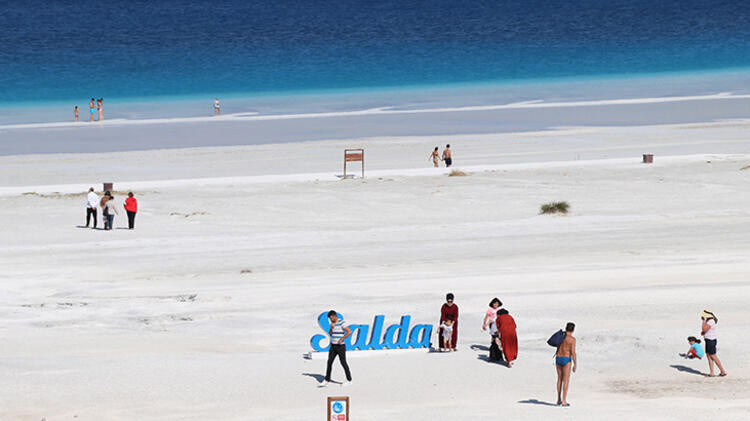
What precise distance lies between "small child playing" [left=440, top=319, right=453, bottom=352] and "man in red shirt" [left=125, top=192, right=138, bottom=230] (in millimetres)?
15079

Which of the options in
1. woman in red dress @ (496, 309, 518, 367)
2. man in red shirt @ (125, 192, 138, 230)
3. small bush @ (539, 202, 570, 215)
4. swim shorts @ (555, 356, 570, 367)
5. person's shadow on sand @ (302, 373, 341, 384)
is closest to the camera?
swim shorts @ (555, 356, 570, 367)

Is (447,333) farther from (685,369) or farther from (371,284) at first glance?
(371,284)

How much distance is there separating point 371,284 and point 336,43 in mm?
109175

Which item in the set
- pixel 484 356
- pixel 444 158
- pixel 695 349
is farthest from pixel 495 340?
pixel 444 158

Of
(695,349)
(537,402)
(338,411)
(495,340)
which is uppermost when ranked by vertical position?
(495,340)

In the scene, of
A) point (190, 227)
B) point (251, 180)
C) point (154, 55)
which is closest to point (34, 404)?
point (190, 227)

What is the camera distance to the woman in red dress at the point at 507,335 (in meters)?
17.5

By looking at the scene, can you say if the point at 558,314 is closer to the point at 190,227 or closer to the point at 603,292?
the point at 603,292

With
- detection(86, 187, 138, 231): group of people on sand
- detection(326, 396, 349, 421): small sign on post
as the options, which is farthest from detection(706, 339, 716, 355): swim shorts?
detection(86, 187, 138, 231): group of people on sand

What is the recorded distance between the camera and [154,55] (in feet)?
387

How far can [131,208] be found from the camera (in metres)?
30.6

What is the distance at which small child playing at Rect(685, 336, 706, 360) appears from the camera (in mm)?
17781

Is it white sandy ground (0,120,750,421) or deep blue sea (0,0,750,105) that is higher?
deep blue sea (0,0,750,105)

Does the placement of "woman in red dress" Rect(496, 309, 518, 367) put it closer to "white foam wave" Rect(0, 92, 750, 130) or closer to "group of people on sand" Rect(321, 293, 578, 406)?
"group of people on sand" Rect(321, 293, 578, 406)
